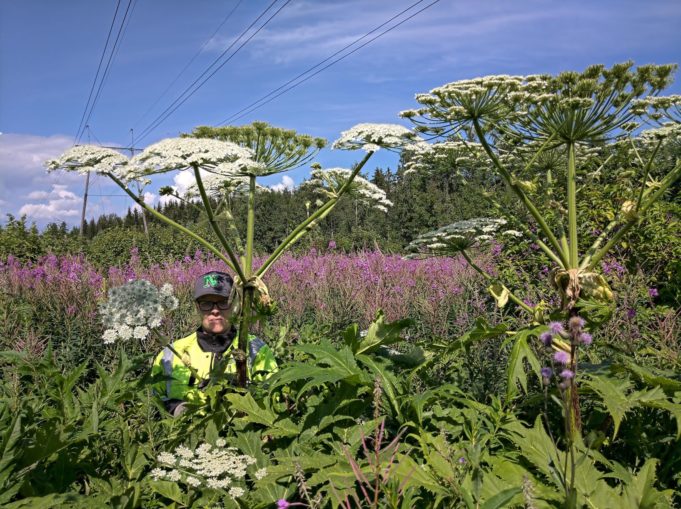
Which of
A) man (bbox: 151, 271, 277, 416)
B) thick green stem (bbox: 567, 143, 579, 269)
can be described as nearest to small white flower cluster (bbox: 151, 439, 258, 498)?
man (bbox: 151, 271, 277, 416)

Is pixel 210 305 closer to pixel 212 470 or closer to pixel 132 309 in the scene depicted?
pixel 132 309

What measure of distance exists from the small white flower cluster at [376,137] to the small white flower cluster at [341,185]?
0.22 metres

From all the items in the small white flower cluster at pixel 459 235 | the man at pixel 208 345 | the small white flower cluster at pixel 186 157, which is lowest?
the man at pixel 208 345

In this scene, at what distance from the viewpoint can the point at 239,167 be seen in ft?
9.04

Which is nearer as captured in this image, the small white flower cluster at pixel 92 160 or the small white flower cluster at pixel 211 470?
the small white flower cluster at pixel 211 470

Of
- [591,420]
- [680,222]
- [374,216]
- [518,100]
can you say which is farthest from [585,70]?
[374,216]

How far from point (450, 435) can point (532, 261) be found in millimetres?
5736

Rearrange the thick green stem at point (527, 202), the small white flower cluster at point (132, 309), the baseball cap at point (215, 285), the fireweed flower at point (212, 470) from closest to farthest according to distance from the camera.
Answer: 1. the fireweed flower at point (212, 470)
2. the thick green stem at point (527, 202)
3. the small white flower cluster at point (132, 309)
4. the baseball cap at point (215, 285)

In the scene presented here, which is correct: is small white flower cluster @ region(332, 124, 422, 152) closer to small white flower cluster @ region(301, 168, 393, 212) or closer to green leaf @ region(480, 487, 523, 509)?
small white flower cluster @ region(301, 168, 393, 212)

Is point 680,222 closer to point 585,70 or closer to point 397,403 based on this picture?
point 585,70

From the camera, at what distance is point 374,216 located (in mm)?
54219

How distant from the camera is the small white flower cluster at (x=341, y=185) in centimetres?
301

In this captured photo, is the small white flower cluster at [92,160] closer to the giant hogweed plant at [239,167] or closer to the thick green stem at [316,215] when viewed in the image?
the giant hogweed plant at [239,167]

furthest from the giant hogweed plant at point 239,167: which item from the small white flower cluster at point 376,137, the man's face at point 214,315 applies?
the man's face at point 214,315
